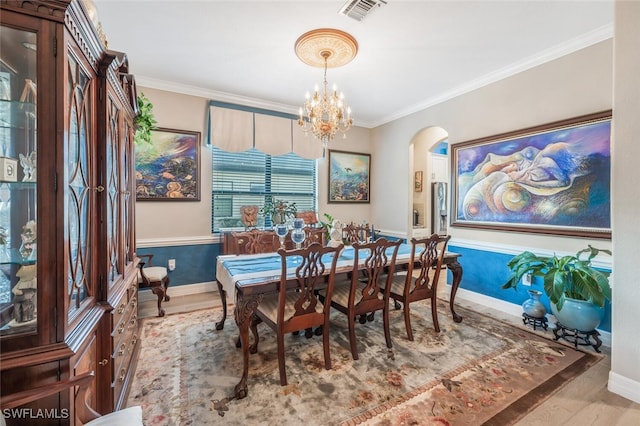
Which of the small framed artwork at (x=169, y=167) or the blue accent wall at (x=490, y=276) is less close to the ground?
the small framed artwork at (x=169, y=167)

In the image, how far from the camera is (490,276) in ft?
11.3

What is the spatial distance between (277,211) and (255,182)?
0.60 m

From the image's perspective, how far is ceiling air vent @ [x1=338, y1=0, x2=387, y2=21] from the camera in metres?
2.14

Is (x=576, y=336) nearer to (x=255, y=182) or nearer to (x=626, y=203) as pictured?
(x=626, y=203)

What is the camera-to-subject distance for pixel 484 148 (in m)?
3.47

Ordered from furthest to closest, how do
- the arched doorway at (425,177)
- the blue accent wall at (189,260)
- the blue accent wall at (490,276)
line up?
the arched doorway at (425,177)
the blue accent wall at (189,260)
the blue accent wall at (490,276)

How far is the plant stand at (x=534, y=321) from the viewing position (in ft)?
9.12

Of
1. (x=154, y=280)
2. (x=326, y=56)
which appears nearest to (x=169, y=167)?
(x=154, y=280)

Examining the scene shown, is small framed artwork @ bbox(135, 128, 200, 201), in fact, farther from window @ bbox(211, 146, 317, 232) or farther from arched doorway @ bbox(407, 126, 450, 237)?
arched doorway @ bbox(407, 126, 450, 237)

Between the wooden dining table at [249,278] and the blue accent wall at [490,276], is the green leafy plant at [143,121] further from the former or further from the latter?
the blue accent wall at [490,276]

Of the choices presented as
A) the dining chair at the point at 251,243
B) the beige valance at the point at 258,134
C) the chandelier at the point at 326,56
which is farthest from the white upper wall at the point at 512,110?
the dining chair at the point at 251,243

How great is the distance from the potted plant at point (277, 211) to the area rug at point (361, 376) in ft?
6.10

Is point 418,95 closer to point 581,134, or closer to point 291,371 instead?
point 581,134

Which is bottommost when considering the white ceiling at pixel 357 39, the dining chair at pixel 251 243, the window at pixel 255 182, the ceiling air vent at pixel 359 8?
the dining chair at pixel 251 243
